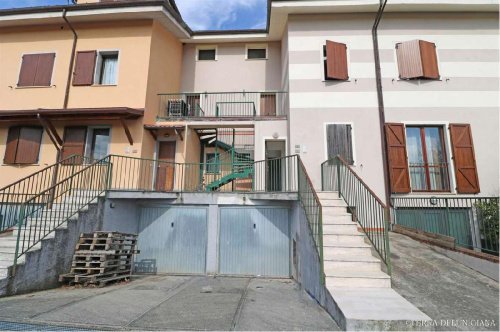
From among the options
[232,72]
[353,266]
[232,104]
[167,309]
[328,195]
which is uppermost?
[232,72]

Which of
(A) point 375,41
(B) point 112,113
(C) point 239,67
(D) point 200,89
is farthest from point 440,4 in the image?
(B) point 112,113

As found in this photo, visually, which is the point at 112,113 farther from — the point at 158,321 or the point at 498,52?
the point at 498,52

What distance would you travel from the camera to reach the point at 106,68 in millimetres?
11000

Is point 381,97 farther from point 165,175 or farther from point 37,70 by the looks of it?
point 37,70

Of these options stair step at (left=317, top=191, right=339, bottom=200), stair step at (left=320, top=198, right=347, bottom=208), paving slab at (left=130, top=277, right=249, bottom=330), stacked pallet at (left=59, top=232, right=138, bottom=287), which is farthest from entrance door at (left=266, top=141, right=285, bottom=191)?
stacked pallet at (left=59, top=232, right=138, bottom=287)

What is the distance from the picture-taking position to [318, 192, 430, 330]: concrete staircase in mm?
3389

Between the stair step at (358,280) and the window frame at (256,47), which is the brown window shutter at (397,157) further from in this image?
the window frame at (256,47)

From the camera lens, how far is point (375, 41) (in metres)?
10.2

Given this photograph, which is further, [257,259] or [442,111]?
[442,111]

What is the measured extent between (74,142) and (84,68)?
9.54 feet

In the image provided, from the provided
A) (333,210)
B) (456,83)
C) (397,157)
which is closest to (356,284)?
(333,210)

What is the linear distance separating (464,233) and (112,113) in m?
11.9

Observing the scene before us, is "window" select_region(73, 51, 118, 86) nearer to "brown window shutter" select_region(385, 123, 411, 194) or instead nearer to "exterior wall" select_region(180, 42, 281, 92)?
"exterior wall" select_region(180, 42, 281, 92)

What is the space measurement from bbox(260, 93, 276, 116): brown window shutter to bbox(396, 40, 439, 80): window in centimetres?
503
